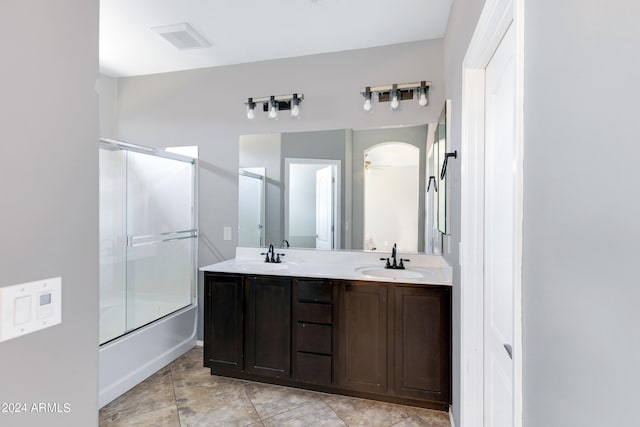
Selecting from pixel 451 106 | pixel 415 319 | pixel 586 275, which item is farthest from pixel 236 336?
pixel 586 275

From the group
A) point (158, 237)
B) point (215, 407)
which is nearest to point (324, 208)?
point (158, 237)

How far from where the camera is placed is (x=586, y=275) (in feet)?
1.84

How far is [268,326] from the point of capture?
2666 mm

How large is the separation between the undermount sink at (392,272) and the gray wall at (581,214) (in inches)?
73.3

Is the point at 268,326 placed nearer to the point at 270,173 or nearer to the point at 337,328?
the point at 337,328

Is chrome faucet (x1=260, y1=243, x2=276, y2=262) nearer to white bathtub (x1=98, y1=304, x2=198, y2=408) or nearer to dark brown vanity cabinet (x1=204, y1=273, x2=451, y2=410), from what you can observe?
dark brown vanity cabinet (x1=204, y1=273, x2=451, y2=410)

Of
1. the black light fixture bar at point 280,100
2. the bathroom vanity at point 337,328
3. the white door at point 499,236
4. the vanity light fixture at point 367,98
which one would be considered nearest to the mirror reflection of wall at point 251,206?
the bathroom vanity at point 337,328

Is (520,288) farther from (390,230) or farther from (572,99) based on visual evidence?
(390,230)

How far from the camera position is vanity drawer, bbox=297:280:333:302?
2.53 m

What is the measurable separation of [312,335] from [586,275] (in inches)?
86.8

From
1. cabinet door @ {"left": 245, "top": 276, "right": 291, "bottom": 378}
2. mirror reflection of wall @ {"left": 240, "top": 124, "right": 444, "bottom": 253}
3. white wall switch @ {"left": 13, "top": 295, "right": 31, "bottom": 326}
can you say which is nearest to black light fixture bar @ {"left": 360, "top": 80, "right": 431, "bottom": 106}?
mirror reflection of wall @ {"left": 240, "top": 124, "right": 444, "bottom": 253}

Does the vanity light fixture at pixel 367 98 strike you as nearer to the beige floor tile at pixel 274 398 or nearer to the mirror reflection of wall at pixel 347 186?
the mirror reflection of wall at pixel 347 186

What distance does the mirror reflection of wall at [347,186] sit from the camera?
294cm

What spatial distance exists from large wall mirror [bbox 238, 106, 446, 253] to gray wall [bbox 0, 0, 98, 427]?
2.30 meters
